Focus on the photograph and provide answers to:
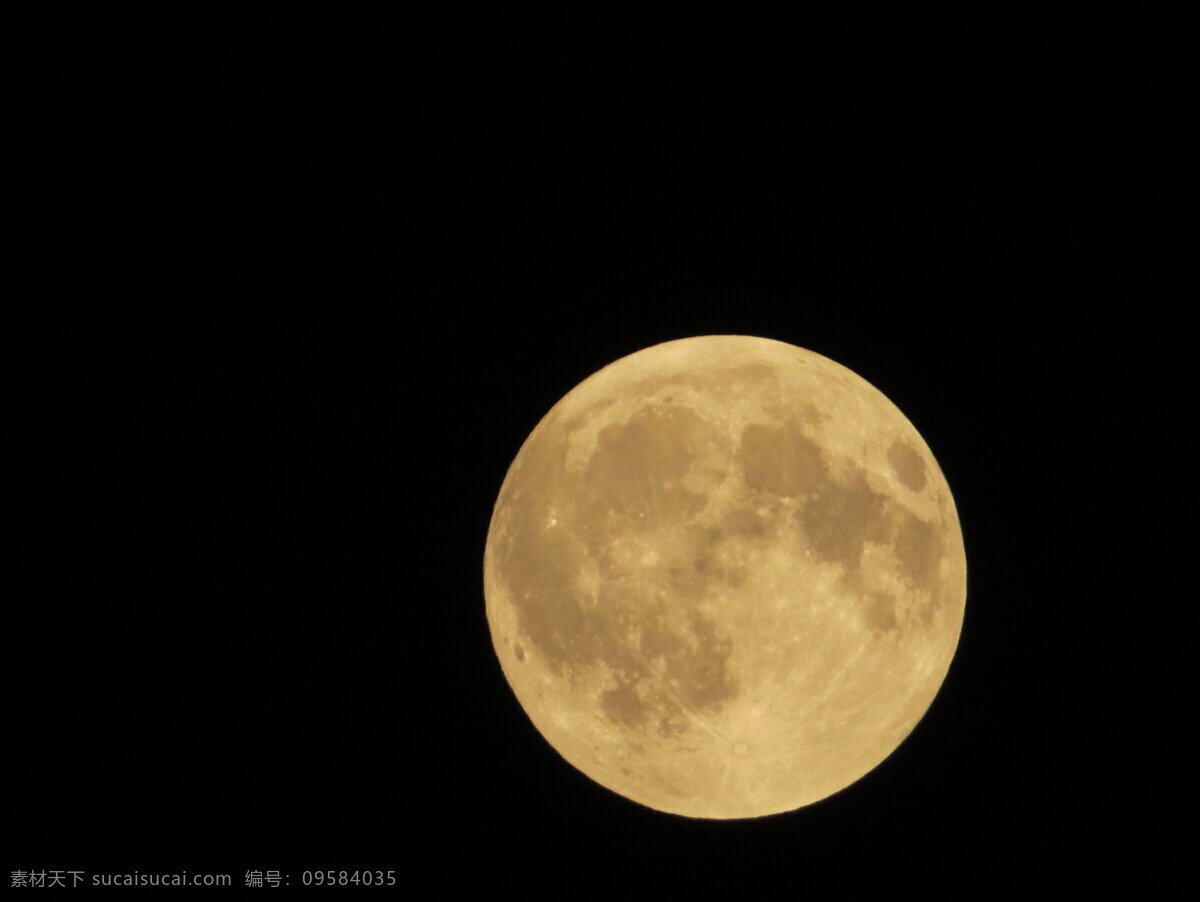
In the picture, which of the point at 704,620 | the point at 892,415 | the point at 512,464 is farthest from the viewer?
the point at 512,464

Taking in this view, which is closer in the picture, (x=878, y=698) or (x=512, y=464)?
(x=878, y=698)

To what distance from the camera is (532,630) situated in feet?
18.0

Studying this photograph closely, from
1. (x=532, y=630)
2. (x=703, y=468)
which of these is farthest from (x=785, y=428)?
(x=532, y=630)

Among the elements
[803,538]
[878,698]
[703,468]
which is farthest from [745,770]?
[703,468]

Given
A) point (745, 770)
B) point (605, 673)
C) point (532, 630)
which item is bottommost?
point (745, 770)

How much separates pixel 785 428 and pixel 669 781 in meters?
2.09

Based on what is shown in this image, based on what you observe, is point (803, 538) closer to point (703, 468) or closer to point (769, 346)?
point (703, 468)

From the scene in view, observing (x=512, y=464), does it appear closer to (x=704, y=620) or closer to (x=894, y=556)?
(x=704, y=620)

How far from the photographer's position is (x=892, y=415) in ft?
19.3

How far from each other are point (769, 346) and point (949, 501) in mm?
1477

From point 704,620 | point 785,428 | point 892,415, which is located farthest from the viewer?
point 892,415

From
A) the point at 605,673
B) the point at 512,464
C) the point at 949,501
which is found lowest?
the point at 605,673

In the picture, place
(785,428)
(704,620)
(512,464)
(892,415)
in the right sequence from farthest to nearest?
(512,464) → (892,415) → (785,428) → (704,620)

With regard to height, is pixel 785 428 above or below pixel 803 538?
above
